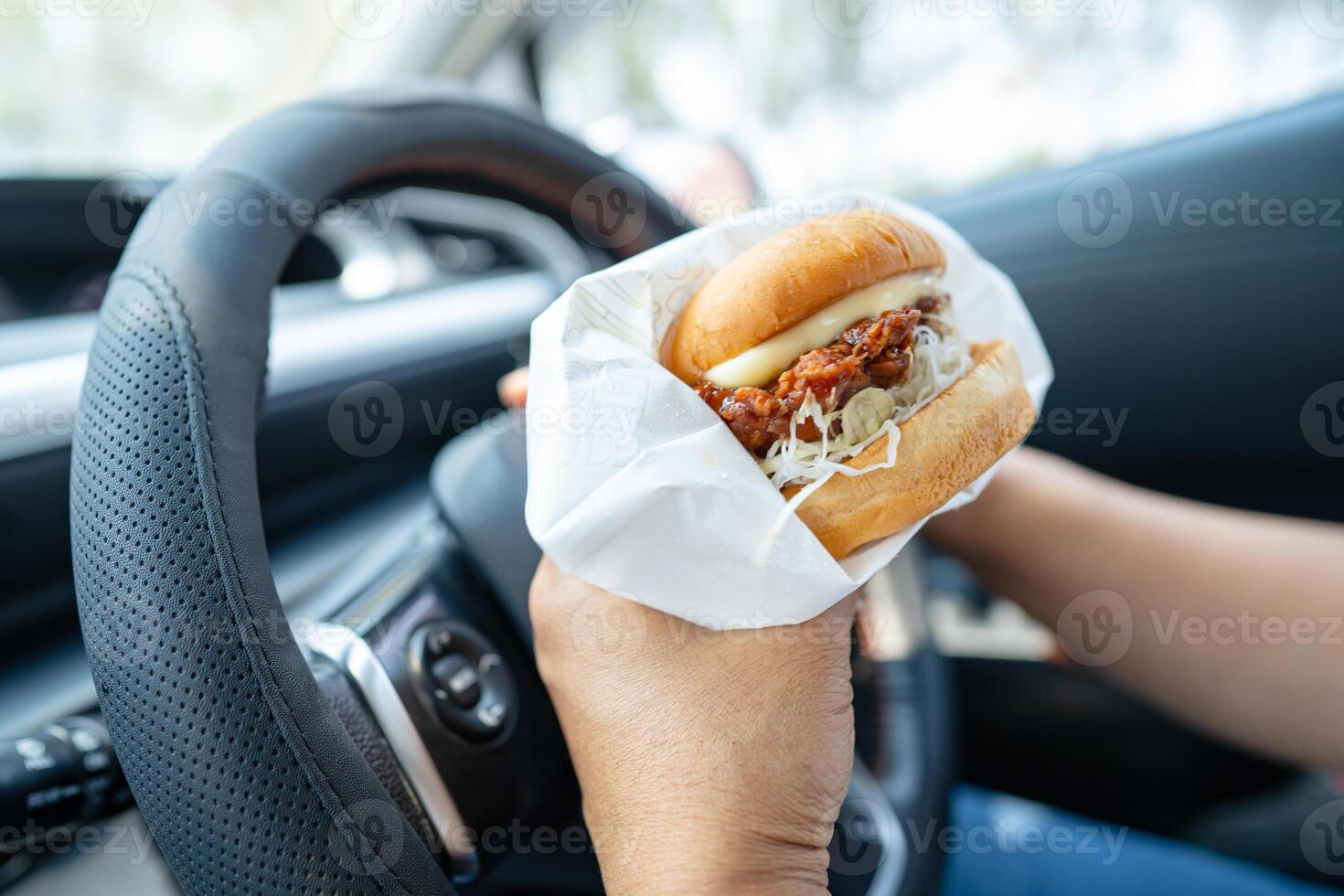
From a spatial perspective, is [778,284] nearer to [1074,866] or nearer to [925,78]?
[1074,866]

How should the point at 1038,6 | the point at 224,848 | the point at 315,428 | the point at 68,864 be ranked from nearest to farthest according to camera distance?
the point at 224,848, the point at 68,864, the point at 315,428, the point at 1038,6

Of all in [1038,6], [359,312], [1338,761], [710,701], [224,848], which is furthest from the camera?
[1038,6]

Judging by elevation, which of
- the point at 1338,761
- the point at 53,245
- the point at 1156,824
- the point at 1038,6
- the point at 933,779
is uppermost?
the point at 53,245

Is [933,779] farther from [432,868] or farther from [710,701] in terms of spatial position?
[432,868]

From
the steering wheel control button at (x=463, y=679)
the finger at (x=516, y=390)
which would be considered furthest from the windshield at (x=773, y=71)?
the steering wheel control button at (x=463, y=679)

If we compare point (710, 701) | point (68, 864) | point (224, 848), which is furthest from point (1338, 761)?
point (68, 864)

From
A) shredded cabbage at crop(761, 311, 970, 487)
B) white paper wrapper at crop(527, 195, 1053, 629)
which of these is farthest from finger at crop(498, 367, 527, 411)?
shredded cabbage at crop(761, 311, 970, 487)

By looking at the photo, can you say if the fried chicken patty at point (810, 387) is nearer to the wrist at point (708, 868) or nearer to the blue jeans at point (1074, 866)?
the wrist at point (708, 868)


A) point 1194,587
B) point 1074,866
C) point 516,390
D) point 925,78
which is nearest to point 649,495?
point 516,390
